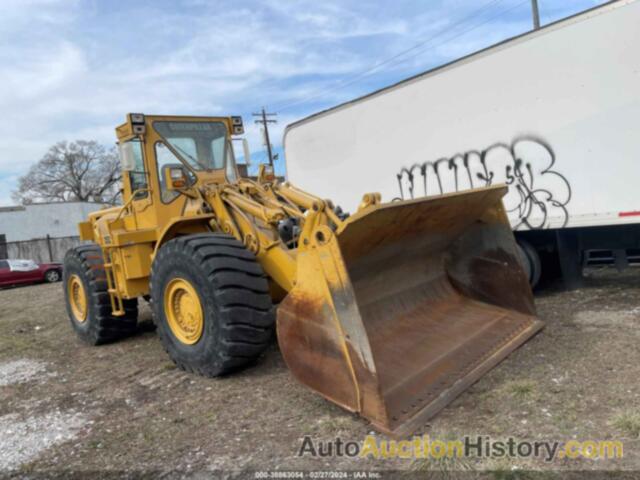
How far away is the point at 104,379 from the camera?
528 cm

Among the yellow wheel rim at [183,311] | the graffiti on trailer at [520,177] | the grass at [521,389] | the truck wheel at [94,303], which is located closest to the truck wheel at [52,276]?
the truck wheel at [94,303]

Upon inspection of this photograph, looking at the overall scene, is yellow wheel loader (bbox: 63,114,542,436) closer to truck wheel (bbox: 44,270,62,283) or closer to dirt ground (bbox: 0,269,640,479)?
dirt ground (bbox: 0,269,640,479)

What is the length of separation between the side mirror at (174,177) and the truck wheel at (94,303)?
174 cm

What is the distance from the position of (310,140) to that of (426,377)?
20.4 ft

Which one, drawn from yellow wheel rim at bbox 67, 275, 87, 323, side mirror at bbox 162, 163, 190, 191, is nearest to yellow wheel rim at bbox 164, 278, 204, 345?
side mirror at bbox 162, 163, 190, 191

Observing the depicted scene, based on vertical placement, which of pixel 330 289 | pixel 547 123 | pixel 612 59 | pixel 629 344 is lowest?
pixel 629 344

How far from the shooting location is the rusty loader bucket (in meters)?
3.41

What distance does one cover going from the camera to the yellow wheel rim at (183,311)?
4684mm

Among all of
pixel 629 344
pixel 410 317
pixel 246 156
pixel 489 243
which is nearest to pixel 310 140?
pixel 246 156

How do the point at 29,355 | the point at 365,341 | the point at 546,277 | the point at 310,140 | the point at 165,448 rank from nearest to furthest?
the point at 365,341 < the point at 165,448 < the point at 29,355 < the point at 546,277 < the point at 310,140

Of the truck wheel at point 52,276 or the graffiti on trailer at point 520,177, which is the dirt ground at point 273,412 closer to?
the graffiti on trailer at point 520,177

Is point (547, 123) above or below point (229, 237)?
above

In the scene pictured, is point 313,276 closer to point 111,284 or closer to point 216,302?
point 216,302

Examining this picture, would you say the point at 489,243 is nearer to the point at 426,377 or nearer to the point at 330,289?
the point at 426,377
